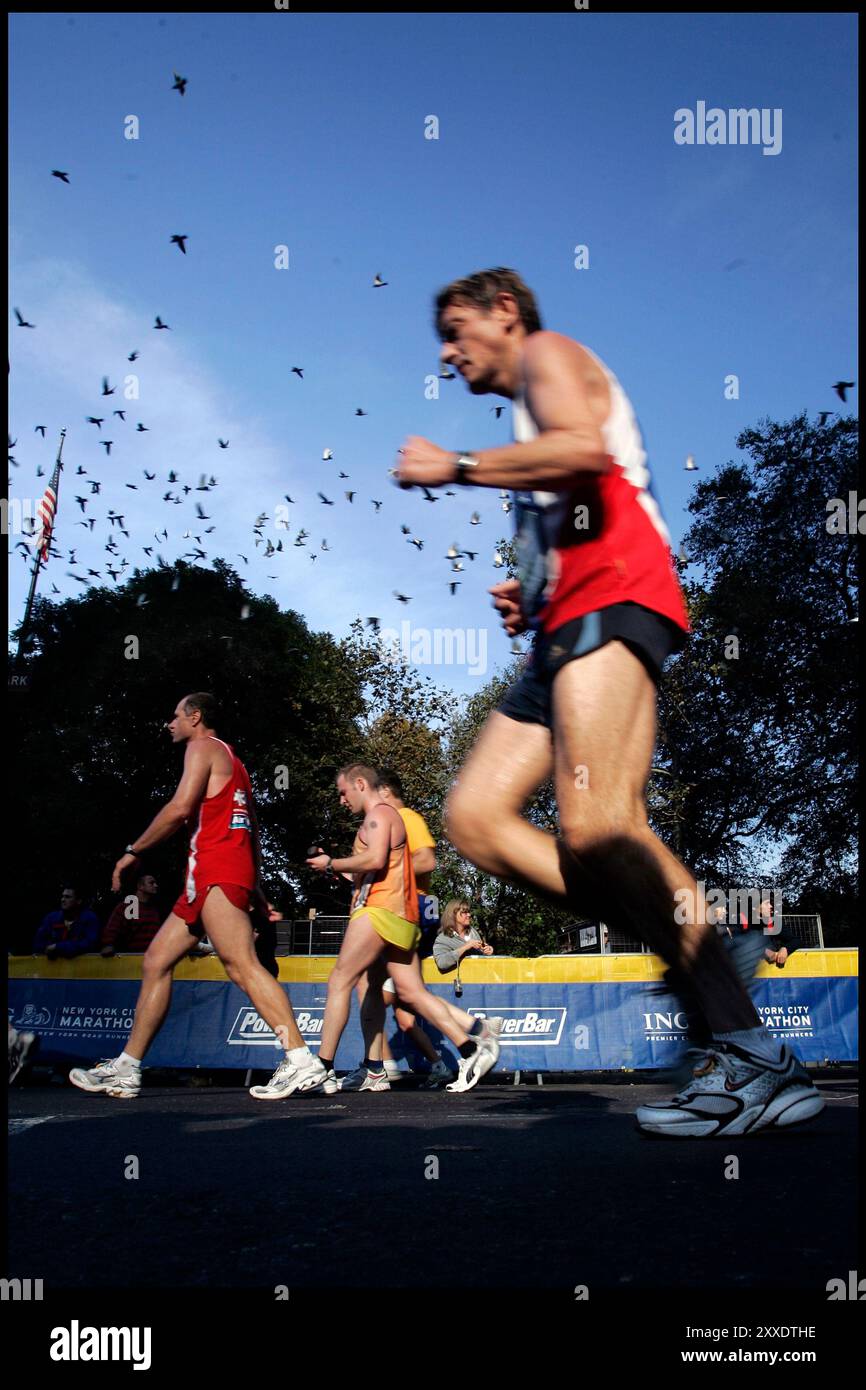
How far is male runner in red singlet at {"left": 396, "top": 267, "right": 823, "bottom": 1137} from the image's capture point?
90.0 inches

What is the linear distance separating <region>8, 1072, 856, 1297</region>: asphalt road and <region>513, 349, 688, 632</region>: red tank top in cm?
123

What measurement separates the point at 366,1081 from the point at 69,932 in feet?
16.6

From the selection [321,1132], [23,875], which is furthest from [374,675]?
[321,1132]

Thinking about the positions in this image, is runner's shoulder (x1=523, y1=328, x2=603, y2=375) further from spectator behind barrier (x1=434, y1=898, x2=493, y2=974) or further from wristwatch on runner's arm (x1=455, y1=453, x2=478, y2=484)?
spectator behind barrier (x1=434, y1=898, x2=493, y2=974)

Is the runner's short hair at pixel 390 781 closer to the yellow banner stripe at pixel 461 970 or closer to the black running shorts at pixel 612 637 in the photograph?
the yellow banner stripe at pixel 461 970

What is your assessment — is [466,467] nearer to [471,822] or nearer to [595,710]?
[595,710]

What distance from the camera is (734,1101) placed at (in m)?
2.24

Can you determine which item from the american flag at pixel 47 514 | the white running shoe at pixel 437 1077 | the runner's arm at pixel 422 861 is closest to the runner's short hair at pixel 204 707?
the runner's arm at pixel 422 861

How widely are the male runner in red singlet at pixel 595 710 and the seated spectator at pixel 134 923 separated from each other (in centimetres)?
861

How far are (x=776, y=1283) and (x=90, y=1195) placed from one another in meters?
1.43

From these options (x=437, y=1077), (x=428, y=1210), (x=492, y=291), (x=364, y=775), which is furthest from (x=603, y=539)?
(x=437, y=1077)

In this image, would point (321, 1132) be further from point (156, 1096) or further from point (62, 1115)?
point (156, 1096)

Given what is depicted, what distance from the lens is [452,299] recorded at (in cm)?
294
